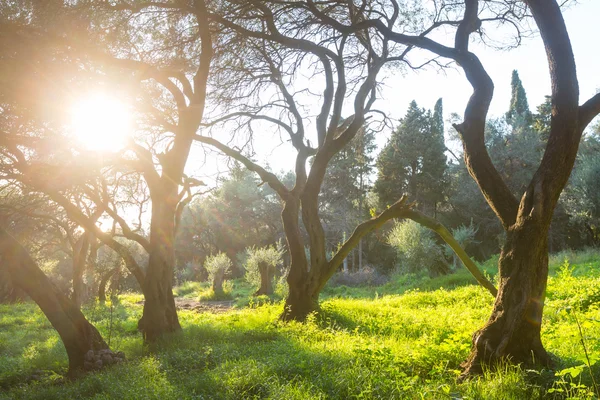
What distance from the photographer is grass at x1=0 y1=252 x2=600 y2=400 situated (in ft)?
12.6

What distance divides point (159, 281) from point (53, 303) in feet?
7.08

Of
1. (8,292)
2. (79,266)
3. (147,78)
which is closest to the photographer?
(147,78)

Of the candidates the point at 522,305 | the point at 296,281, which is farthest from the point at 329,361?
the point at 296,281

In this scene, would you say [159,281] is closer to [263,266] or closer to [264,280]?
[263,266]

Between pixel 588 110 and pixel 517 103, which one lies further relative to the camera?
pixel 517 103

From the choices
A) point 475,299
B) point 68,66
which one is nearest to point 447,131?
point 475,299

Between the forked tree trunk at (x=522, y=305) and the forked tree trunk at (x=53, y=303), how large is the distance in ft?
20.1

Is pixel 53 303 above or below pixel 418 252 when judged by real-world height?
above

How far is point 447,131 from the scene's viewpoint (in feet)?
125

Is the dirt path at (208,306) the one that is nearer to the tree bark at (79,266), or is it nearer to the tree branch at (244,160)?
the tree bark at (79,266)

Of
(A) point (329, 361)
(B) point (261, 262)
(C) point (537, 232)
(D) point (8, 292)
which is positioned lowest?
(A) point (329, 361)

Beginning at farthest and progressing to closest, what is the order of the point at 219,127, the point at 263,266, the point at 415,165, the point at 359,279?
the point at 415,165
the point at 359,279
the point at 263,266
the point at 219,127

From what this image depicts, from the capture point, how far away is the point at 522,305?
4098 millimetres

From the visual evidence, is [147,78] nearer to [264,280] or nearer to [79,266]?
[79,266]
